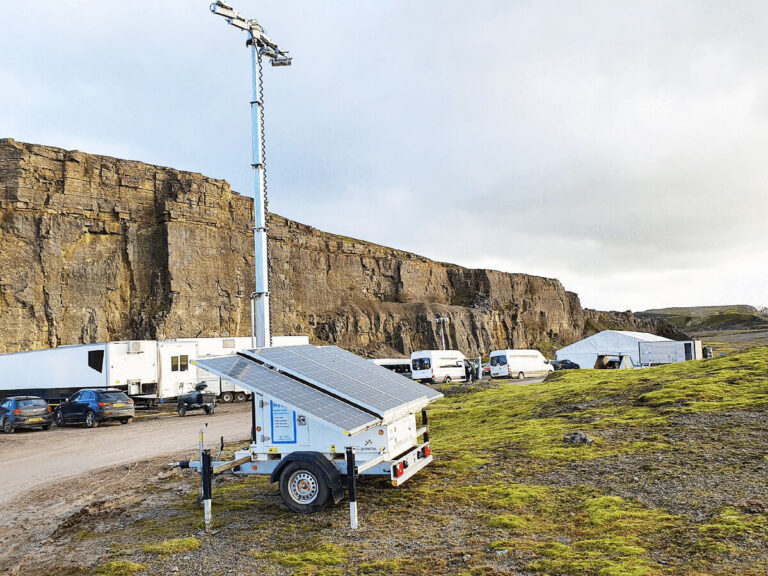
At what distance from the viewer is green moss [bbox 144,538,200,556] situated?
24.5 ft

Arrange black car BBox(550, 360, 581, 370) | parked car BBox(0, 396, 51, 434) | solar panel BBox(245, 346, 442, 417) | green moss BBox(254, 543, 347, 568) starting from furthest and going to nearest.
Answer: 1. black car BBox(550, 360, 581, 370)
2. parked car BBox(0, 396, 51, 434)
3. solar panel BBox(245, 346, 442, 417)
4. green moss BBox(254, 543, 347, 568)

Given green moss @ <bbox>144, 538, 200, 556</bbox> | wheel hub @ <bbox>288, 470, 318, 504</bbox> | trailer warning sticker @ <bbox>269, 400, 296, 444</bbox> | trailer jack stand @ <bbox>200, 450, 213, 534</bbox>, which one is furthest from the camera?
trailer warning sticker @ <bbox>269, 400, 296, 444</bbox>

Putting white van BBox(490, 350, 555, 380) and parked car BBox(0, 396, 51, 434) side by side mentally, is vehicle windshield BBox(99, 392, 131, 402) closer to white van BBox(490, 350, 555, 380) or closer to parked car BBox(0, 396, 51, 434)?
parked car BBox(0, 396, 51, 434)

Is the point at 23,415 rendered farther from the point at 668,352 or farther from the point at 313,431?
the point at 668,352

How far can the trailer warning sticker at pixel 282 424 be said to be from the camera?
901cm

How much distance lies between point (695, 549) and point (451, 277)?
10843 centimetres

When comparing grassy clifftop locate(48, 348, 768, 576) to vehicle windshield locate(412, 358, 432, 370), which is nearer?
grassy clifftop locate(48, 348, 768, 576)

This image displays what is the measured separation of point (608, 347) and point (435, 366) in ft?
47.3

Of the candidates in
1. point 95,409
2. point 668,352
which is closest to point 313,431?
point 95,409

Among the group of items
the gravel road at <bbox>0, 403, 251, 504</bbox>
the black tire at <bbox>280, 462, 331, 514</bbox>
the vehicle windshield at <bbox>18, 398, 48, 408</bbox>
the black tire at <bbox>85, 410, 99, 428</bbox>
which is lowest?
the gravel road at <bbox>0, 403, 251, 504</bbox>

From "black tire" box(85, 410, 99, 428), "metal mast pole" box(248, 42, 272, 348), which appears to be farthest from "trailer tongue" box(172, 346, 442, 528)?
"black tire" box(85, 410, 99, 428)

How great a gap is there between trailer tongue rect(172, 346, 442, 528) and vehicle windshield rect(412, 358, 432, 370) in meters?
39.4

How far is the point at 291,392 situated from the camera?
8875 millimetres

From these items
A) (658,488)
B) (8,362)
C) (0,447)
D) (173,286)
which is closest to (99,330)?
(173,286)
